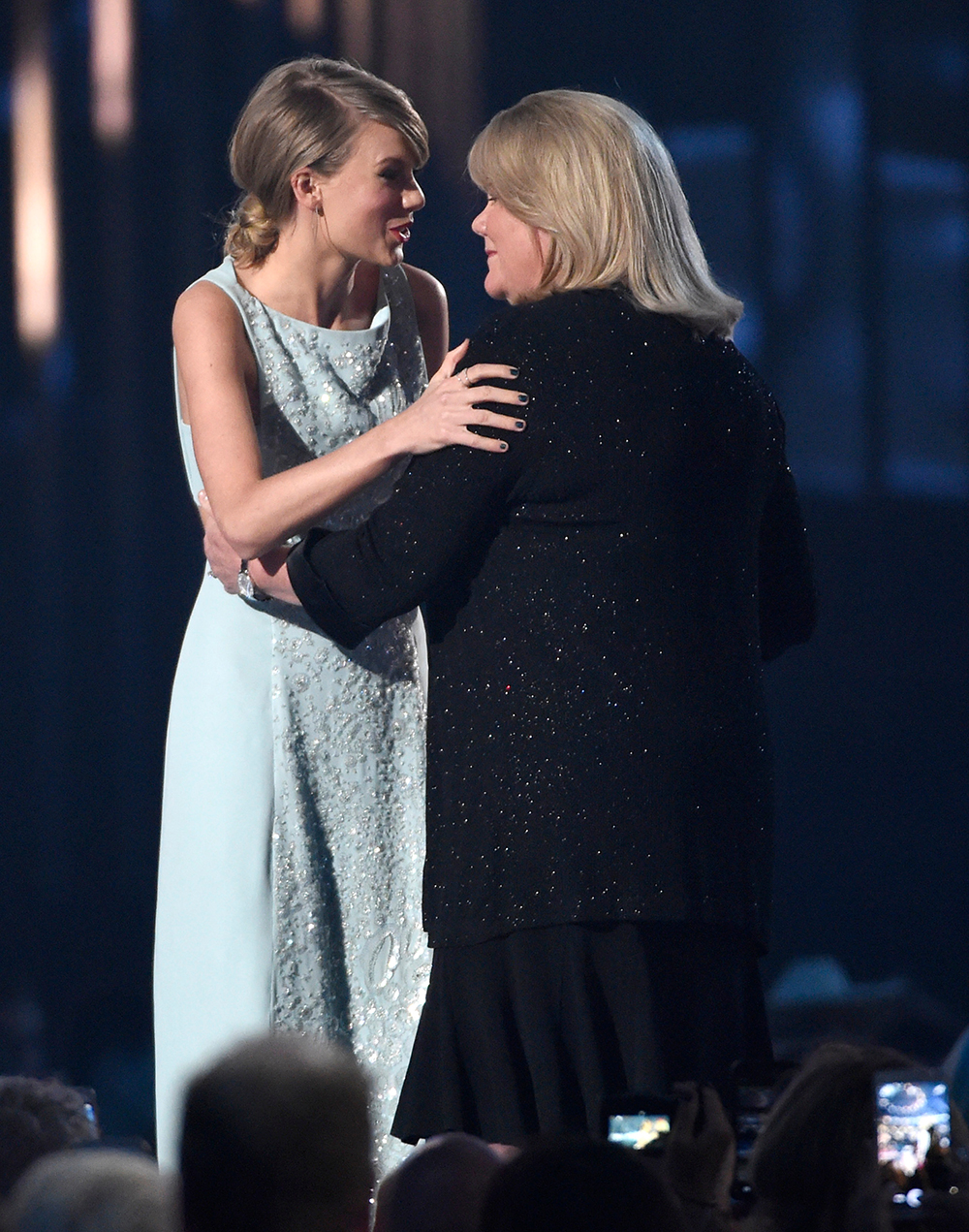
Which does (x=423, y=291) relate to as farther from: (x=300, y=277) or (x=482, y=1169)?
(x=482, y=1169)

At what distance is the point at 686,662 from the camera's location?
5.60ft

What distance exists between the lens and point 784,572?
194cm

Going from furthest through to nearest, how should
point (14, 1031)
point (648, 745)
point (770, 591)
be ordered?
point (14, 1031) → point (770, 591) → point (648, 745)

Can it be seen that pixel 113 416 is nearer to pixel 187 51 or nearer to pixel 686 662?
pixel 187 51

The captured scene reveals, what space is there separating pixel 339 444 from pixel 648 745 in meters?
0.63

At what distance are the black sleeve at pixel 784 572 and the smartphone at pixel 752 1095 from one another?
488 millimetres

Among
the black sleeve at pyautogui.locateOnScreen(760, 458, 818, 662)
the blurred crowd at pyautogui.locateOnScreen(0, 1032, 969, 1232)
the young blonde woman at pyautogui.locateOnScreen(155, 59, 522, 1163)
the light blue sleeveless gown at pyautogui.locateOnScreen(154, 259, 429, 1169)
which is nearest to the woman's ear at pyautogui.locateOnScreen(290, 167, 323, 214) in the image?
the young blonde woman at pyautogui.locateOnScreen(155, 59, 522, 1163)

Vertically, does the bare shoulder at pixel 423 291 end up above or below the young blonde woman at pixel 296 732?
above

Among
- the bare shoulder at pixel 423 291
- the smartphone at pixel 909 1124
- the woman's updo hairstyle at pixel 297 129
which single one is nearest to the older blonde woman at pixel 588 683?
A: the smartphone at pixel 909 1124

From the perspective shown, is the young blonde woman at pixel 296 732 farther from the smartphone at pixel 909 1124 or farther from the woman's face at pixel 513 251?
the smartphone at pixel 909 1124

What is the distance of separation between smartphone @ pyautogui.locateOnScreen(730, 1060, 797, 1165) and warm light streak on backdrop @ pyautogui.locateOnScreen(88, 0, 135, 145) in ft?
9.78

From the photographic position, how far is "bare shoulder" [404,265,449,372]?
2338 mm

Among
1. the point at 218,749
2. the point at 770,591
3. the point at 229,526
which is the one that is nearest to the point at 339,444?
the point at 229,526

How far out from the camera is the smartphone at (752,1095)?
60.2 inches
